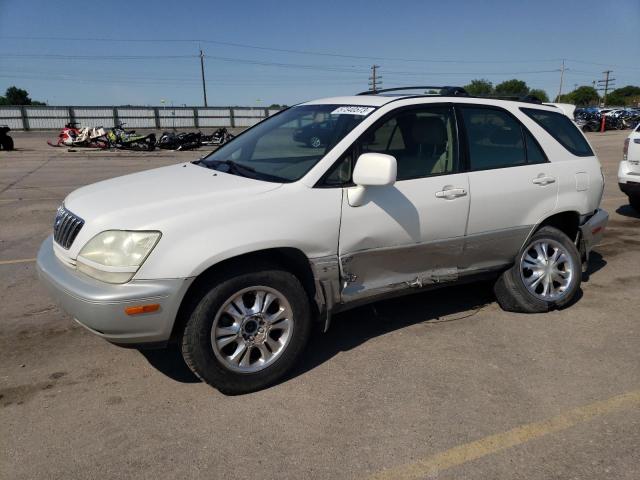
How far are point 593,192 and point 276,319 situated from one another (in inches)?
124

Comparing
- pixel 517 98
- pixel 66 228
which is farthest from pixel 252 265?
pixel 517 98

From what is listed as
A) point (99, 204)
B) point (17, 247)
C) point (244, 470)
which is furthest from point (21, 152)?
point (244, 470)

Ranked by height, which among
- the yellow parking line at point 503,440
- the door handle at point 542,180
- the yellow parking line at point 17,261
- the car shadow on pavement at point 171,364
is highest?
the door handle at point 542,180

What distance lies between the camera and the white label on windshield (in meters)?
3.77

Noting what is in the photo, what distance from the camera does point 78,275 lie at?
10.2 ft

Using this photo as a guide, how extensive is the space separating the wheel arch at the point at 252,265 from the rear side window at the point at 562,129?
2.47 metres

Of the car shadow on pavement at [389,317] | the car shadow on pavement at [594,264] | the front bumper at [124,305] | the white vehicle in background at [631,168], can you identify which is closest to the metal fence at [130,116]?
the white vehicle in background at [631,168]

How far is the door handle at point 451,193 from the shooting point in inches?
150

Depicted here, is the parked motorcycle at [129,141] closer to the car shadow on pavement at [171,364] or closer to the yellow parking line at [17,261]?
the yellow parking line at [17,261]

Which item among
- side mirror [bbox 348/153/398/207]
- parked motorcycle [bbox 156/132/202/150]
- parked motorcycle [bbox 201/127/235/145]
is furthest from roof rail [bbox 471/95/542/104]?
parked motorcycle [bbox 201/127/235/145]

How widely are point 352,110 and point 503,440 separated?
234cm

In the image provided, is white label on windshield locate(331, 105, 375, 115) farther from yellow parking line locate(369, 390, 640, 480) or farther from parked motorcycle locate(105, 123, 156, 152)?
parked motorcycle locate(105, 123, 156, 152)

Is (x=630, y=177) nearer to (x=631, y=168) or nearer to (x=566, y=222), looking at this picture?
(x=631, y=168)

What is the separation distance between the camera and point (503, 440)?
2.84 metres
